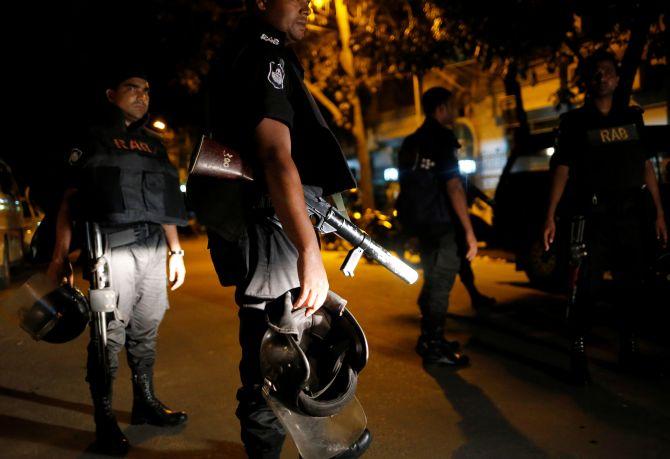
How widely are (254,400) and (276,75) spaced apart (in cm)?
108

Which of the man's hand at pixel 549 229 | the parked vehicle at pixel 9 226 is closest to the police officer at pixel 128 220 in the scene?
the man's hand at pixel 549 229

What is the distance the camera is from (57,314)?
9.66ft

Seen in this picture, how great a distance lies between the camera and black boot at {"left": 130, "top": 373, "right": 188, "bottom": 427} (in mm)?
3094

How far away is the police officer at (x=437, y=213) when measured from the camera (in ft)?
13.3

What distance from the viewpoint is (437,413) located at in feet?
10.5

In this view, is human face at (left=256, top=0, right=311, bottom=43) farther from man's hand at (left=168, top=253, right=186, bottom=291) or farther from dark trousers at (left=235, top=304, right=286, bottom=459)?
man's hand at (left=168, top=253, right=186, bottom=291)

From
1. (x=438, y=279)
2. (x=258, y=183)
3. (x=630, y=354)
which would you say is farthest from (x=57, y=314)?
(x=630, y=354)

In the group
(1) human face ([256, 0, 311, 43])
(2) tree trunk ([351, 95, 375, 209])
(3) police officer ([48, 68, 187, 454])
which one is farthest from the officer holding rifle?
(2) tree trunk ([351, 95, 375, 209])

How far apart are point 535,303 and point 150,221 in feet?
14.7

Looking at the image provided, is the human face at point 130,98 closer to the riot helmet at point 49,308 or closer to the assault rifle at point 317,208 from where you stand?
the riot helmet at point 49,308

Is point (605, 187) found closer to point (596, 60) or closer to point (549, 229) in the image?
point (549, 229)

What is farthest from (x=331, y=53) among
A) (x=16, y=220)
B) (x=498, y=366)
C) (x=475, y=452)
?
(x=475, y=452)

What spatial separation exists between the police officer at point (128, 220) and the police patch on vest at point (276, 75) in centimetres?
139

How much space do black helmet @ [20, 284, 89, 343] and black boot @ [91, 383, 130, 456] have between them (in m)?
0.37
